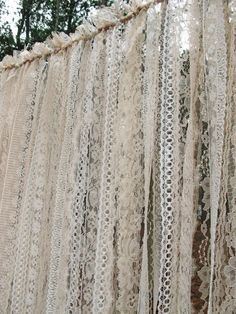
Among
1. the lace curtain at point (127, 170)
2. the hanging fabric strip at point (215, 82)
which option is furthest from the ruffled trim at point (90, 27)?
the hanging fabric strip at point (215, 82)

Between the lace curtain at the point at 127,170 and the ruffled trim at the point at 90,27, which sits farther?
the ruffled trim at the point at 90,27

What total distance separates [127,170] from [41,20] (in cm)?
160

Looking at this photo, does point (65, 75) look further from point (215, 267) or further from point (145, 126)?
point (215, 267)

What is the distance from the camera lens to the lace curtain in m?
0.99

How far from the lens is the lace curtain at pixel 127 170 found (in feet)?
3.26

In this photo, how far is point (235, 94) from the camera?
986 mm

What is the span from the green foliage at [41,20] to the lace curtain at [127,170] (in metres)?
0.82

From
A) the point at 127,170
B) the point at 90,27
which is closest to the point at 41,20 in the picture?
the point at 90,27

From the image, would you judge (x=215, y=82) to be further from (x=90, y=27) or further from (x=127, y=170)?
(x=90, y=27)

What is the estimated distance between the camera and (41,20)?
8.33ft

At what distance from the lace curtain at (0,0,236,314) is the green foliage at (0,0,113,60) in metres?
0.82

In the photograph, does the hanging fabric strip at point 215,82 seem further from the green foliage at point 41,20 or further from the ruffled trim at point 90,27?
the green foliage at point 41,20

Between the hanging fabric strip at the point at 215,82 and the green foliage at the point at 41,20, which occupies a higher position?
the green foliage at the point at 41,20

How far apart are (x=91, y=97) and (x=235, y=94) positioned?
1.61 feet
